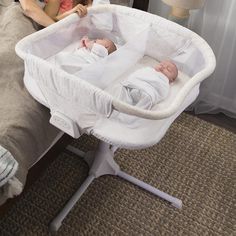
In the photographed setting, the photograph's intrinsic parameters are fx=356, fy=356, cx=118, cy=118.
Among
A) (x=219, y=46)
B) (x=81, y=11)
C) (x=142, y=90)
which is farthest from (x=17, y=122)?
(x=219, y=46)

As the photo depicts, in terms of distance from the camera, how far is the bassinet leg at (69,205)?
4.53 ft

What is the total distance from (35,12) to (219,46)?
39.2 inches

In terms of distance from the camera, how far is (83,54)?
1.26 metres

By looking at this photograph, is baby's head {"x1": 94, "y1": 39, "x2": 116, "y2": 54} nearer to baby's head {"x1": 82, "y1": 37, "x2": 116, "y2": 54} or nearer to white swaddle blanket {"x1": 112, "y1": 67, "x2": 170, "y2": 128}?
baby's head {"x1": 82, "y1": 37, "x2": 116, "y2": 54}

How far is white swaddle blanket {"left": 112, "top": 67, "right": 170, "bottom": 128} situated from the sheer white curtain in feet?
2.62

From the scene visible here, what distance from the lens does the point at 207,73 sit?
1115mm

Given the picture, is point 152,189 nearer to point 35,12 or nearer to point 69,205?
point 69,205

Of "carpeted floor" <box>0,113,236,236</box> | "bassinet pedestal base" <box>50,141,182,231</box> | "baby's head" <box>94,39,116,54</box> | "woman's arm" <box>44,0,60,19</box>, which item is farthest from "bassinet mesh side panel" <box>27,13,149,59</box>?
"carpeted floor" <box>0,113,236,236</box>

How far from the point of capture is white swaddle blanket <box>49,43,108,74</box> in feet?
3.84

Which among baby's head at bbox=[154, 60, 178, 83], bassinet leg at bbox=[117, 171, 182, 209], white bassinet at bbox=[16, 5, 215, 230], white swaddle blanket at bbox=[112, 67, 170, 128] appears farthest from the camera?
bassinet leg at bbox=[117, 171, 182, 209]

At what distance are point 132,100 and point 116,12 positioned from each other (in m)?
0.50

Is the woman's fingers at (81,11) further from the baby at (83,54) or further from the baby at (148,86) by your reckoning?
the baby at (148,86)

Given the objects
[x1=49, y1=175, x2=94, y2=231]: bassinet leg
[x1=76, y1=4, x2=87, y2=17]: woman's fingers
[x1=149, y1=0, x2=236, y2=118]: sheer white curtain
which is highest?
[x1=76, y1=4, x2=87, y2=17]: woman's fingers

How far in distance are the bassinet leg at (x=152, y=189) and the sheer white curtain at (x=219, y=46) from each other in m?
0.67
